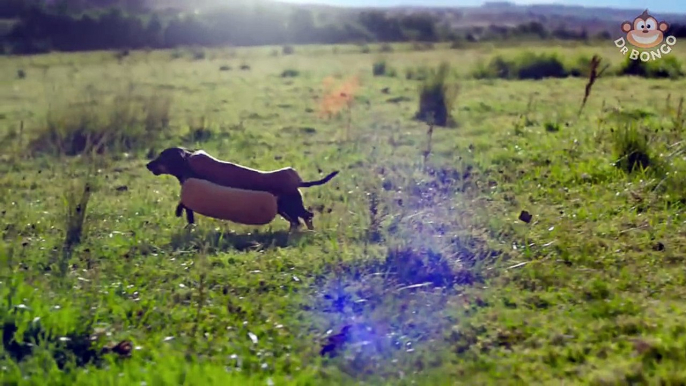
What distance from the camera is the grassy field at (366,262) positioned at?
3.56 metres

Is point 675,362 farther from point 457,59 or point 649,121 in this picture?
point 457,59

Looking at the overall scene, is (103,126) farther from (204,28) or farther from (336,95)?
(204,28)

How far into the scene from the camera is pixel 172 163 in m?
6.18

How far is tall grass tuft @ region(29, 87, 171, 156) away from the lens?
31.2 ft

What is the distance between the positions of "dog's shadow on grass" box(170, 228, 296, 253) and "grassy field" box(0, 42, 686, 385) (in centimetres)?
2

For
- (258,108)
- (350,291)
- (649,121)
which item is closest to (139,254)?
(350,291)

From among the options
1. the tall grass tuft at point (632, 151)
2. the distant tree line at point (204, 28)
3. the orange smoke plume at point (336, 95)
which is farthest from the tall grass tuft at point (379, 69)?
the tall grass tuft at point (632, 151)

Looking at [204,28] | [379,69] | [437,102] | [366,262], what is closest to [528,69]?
[379,69]

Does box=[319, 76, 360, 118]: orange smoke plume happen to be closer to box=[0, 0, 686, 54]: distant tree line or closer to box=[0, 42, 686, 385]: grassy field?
box=[0, 42, 686, 385]: grassy field

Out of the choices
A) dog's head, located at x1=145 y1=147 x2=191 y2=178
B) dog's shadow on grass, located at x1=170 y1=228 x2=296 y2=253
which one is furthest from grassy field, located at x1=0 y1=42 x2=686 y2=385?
dog's head, located at x1=145 y1=147 x2=191 y2=178

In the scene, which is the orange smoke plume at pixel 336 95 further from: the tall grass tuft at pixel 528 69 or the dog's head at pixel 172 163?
the dog's head at pixel 172 163

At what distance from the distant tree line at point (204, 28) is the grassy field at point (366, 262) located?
1798cm

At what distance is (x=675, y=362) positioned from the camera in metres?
3.40

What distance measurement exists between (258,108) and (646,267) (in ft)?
30.7
